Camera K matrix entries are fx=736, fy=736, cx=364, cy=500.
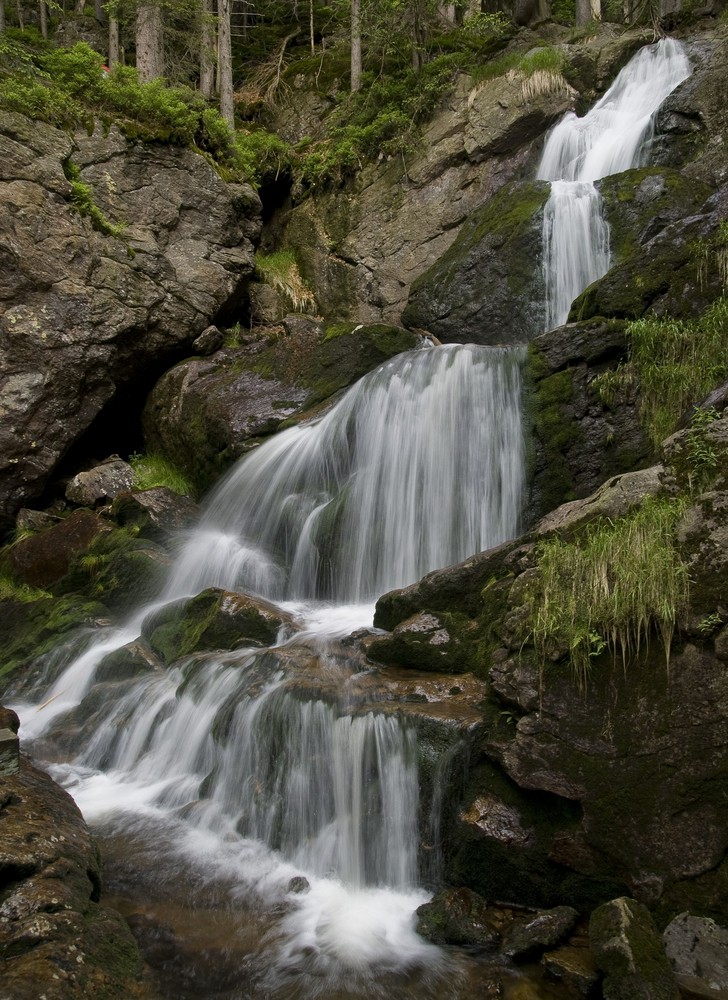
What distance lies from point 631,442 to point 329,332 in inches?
245

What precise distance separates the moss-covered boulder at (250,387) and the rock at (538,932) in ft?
26.6

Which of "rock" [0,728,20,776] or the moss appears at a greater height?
the moss

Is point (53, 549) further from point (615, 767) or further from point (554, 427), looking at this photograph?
point (615, 767)

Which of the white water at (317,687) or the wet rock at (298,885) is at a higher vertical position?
the white water at (317,687)

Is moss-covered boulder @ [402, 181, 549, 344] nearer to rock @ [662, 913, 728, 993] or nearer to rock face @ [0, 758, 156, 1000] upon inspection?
rock @ [662, 913, 728, 993]

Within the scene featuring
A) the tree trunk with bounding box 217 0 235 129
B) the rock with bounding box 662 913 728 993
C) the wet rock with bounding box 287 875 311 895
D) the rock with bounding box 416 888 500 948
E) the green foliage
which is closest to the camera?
the rock with bounding box 662 913 728 993

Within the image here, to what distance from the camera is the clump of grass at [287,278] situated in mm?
15047

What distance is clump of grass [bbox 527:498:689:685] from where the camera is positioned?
4.27 m

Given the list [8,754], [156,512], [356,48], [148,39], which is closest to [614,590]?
[8,754]

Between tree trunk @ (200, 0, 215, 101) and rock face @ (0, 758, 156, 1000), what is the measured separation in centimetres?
1890

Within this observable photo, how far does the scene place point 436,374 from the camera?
9.30m

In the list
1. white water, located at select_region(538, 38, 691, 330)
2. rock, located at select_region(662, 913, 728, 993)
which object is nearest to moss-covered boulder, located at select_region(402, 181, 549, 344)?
white water, located at select_region(538, 38, 691, 330)

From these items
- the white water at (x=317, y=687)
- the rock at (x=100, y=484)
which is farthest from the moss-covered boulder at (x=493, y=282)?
the rock at (x=100, y=484)

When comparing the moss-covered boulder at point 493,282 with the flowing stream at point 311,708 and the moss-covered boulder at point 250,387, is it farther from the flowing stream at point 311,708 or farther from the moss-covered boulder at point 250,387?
the moss-covered boulder at point 250,387
